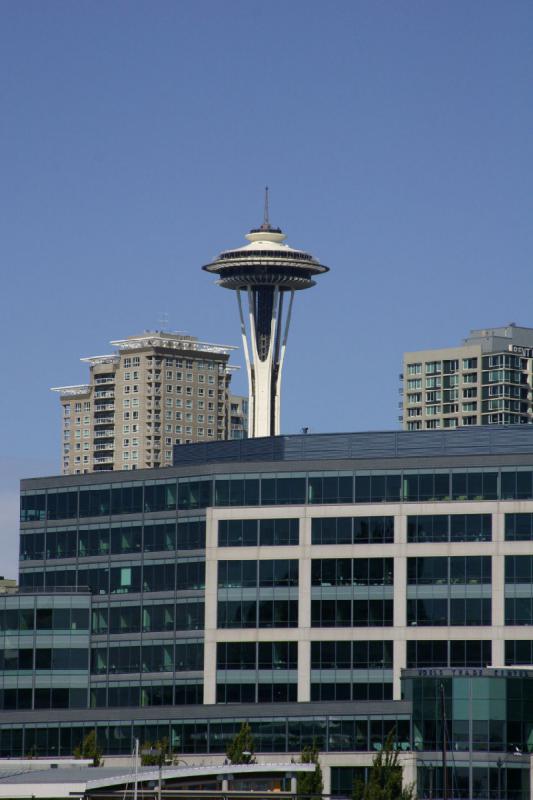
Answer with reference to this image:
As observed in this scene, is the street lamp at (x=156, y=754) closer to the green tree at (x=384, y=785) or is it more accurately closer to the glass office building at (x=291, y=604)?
the glass office building at (x=291, y=604)

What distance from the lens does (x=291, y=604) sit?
5807 inches

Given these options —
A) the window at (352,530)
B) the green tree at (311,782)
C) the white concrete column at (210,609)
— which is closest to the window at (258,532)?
the white concrete column at (210,609)

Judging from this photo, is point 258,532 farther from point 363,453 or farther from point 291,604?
point 363,453

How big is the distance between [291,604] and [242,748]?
12.6 metres

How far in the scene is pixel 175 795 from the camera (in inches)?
4387

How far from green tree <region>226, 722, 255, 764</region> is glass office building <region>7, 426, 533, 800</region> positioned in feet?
11.0

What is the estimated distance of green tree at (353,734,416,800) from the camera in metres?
123

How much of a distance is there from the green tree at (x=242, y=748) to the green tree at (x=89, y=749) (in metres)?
9.37

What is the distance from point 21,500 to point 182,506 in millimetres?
16189

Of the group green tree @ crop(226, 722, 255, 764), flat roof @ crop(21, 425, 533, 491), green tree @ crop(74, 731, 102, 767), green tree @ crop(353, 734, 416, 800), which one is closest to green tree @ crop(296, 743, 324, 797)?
green tree @ crop(353, 734, 416, 800)

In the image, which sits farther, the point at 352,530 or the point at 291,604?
the point at 291,604

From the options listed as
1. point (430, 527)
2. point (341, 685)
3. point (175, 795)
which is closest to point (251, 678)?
point (341, 685)

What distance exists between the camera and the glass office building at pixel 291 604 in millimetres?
143500

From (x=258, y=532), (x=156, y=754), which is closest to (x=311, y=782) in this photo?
(x=156, y=754)
